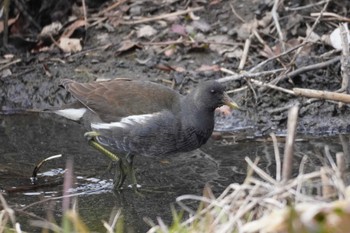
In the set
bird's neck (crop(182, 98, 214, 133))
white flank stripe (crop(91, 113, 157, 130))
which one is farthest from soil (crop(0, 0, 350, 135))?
white flank stripe (crop(91, 113, 157, 130))

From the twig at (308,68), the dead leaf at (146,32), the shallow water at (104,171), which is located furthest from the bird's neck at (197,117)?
the dead leaf at (146,32)

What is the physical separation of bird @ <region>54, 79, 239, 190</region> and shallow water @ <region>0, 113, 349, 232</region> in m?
0.24

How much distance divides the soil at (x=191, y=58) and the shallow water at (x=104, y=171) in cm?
57

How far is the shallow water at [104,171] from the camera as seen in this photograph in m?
6.12

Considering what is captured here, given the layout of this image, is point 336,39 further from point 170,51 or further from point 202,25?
point 170,51

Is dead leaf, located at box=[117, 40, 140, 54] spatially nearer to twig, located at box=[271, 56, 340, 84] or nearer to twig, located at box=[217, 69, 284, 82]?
twig, located at box=[217, 69, 284, 82]

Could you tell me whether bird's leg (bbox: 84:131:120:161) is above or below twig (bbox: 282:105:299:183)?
below

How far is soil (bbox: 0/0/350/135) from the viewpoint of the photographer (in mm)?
8211

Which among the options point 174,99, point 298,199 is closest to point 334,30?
point 174,99

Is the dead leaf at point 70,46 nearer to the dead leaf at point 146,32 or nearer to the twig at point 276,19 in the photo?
the dead leaf at point 146,32

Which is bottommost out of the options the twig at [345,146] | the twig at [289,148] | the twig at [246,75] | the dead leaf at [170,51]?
the twig at [345,146]

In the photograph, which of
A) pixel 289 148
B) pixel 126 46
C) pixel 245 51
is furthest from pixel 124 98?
pixel 289 148

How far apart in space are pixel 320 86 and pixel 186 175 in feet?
6.57

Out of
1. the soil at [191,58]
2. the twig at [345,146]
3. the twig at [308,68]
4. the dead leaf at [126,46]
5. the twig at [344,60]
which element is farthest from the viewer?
the dead leaf at [126,46]
